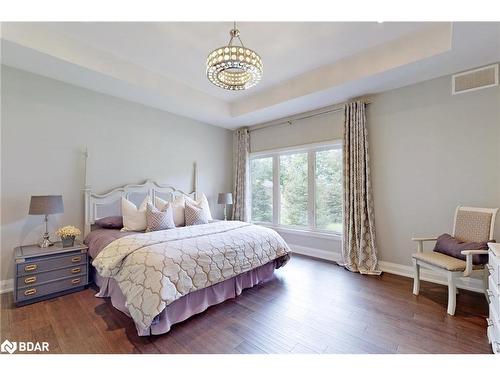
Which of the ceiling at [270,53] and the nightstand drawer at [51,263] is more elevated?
the ceiling at [270,53]

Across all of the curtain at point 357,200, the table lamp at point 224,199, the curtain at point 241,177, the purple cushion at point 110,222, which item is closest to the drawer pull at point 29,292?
the purple cushion at point 110,222

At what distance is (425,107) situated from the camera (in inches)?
119

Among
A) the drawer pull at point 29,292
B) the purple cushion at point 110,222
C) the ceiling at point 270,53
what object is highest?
the ceiling at point 270,53

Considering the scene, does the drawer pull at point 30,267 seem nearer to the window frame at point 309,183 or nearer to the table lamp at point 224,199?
the table lamp at point 224,199

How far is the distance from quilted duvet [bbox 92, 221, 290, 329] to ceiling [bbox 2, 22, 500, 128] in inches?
86.4

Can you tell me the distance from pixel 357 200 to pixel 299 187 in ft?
3.87

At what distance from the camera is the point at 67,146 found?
3105mm

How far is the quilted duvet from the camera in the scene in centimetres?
187

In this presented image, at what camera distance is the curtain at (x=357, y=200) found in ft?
11.1

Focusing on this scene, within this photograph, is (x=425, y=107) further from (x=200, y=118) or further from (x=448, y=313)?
(x=200, y=118)

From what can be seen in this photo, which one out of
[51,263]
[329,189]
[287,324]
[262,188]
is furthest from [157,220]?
[329,189]

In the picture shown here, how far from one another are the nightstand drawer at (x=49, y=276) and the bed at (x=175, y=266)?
206 mm

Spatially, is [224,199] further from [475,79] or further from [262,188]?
[475,79]
